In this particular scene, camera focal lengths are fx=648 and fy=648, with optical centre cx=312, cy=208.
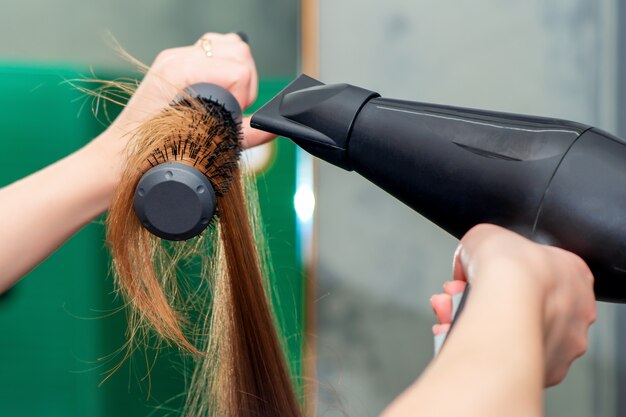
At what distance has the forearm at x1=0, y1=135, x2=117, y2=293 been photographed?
0.55 m

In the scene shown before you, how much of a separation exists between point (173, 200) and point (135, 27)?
50cm

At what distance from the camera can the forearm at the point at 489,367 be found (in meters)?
0.26

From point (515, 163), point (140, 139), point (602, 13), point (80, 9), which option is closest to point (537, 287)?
point (515, 163)

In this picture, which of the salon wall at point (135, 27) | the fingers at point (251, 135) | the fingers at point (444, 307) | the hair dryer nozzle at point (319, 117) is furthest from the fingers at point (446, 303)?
Result: the salon wall at point (135, 27)

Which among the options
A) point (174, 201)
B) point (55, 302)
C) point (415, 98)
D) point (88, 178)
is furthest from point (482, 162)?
point (415, 98)

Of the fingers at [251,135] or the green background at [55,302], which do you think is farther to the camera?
the green background at [55,302]

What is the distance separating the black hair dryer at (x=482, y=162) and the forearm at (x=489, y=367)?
0.10 metres

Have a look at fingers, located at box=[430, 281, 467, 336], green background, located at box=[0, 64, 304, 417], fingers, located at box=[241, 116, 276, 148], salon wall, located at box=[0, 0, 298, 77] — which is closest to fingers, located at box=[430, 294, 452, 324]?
fingers, located at box=[430, 281, 467, 336]

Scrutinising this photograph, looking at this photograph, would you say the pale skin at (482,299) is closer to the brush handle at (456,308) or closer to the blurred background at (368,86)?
the brush handle at (456,308)

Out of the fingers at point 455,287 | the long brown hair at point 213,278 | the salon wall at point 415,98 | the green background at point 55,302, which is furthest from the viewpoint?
the salon wall at point 415,98

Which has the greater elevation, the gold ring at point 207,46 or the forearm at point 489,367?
the gold ring at point 207,46

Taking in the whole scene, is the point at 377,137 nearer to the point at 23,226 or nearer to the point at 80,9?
the point at 23,226

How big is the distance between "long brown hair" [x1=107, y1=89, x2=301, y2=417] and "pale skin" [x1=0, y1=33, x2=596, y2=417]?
0.06m

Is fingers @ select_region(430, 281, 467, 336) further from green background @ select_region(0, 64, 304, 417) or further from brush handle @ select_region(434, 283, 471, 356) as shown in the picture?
green background @ select_region(0, 64, 304, 417)
